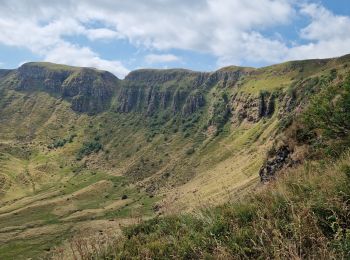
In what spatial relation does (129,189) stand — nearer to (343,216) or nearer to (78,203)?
(78,203)

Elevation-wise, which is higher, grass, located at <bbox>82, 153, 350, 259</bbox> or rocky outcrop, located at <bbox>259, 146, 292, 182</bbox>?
grass, located at <bbox>82, 153, 350, 259</bbox>

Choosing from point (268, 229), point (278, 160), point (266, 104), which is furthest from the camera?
point (266, 104)

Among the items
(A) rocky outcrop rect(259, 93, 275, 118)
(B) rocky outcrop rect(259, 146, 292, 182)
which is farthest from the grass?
(A) rocky outcrop rect(259, 93, 275, 118)

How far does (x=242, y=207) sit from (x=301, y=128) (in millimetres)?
25364

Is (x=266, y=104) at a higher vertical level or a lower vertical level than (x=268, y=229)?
higher

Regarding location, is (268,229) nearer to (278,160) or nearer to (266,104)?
(278,160)

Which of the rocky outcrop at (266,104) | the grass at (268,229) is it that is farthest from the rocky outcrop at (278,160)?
the rocky outcrop at (266,104)

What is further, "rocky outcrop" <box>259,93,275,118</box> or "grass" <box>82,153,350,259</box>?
"rocky outcrop" <box>259,93,275,118</box>

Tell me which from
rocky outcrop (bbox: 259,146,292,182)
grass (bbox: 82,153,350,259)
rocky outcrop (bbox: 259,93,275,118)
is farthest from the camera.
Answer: rocky outcrop (bbox: 259,93,275,118)

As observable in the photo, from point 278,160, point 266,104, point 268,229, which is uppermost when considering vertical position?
point 266,104

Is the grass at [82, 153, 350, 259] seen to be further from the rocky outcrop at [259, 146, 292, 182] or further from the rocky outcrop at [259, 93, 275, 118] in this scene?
the rocky outcrop at [259, 93, 275, 118]

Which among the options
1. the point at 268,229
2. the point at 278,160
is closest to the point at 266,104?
the point at 278,160

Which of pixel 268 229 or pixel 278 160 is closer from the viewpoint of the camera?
pixel 268 229

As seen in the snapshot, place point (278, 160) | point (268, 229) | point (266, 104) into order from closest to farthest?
point (268, 229) → point (278, 160) → point (266, 104)
